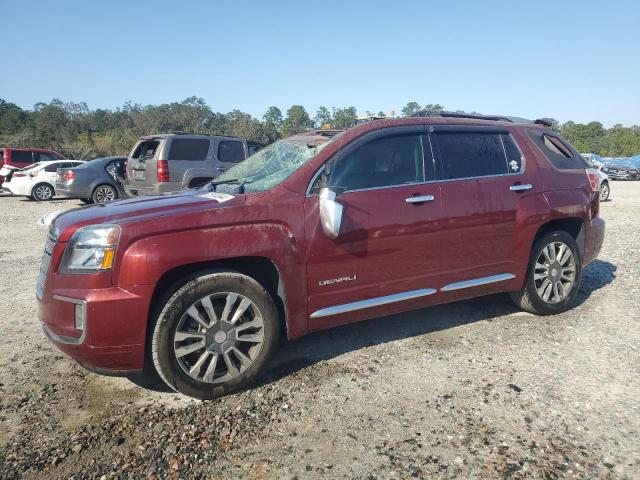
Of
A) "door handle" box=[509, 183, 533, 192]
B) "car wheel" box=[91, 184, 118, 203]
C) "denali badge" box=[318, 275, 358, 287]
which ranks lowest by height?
"car wheel" box=[91, 184, 118, 203]

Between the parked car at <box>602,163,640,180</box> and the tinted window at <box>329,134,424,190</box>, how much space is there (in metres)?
27.9

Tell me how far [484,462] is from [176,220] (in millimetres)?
2202

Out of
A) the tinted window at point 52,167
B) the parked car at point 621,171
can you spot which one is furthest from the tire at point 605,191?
the tinted window at point 52,167

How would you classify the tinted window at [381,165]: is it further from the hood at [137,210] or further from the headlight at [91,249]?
the headlight at [91,249]

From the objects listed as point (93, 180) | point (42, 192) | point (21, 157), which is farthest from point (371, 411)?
point (21, 157)

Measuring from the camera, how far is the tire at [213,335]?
9.34 ft

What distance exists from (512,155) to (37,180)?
613 inches

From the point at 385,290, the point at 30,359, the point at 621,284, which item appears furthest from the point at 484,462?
the point at 621,284

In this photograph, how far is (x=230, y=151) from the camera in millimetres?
10320

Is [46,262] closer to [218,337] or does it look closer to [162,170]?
[218,337]

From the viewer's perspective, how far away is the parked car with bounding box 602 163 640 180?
26.4 meters

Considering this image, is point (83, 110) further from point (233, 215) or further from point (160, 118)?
point (233, 215)

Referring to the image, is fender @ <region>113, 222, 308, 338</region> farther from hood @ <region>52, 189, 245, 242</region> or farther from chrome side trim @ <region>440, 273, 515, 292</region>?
chrome side trim @ <region>440, 273, 515, 292</region>

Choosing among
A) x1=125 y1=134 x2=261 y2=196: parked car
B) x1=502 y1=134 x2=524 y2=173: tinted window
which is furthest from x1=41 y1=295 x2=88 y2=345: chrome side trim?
x1=125 y1=134 x2=261 y2=196: parked car
